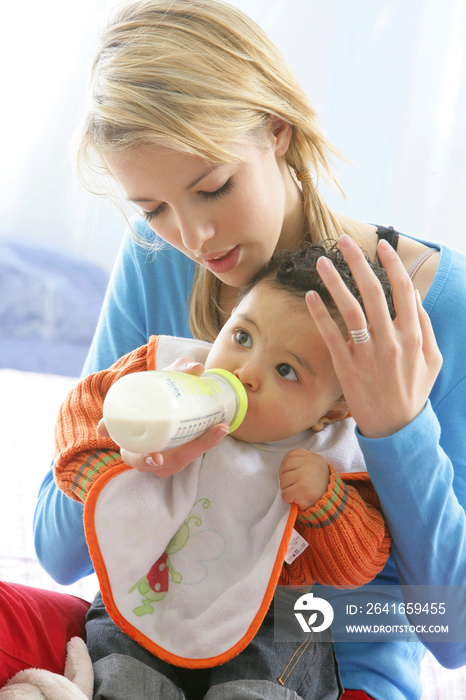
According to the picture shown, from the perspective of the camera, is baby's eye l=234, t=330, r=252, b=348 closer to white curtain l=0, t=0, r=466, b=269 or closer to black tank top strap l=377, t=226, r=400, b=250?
black tank top strap l=377, t=226, r=400, b=250

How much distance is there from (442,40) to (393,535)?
200 cm

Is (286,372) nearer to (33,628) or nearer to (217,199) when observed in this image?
(217,199)

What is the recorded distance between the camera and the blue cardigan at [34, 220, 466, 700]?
44.4 inches

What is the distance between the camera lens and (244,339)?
3.89ft

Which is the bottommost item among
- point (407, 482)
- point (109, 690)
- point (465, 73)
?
point (109, 690)

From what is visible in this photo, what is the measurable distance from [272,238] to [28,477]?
51.4 inches

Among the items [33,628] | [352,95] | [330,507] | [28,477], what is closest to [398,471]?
[330,507]

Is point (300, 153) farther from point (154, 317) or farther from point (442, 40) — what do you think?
point (442, 40)

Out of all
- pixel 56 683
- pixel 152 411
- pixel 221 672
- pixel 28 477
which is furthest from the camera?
pixel 28 477

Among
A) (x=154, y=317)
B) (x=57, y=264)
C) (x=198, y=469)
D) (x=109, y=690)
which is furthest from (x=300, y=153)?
(x=57, y=264)

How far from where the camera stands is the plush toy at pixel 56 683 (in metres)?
0.99

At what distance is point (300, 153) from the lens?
1421 mm

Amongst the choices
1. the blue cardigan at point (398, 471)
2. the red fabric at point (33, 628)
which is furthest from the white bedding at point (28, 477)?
the red fabric at point (33, 628)

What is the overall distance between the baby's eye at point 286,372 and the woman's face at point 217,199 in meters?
0.24
